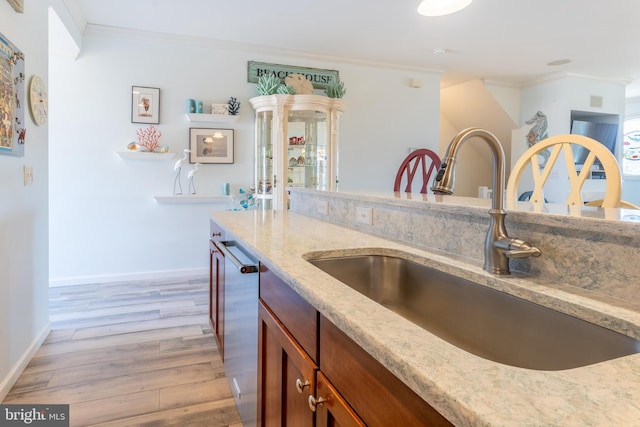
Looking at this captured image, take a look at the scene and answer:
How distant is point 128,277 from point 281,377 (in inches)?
136

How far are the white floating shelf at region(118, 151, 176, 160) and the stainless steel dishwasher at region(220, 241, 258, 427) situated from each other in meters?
2.42

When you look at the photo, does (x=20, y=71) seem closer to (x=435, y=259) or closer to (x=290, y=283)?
(x=290, y=283)

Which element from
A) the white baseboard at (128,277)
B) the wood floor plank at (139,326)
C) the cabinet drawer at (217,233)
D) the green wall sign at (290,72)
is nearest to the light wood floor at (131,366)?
the wood floor plank at (139,326)

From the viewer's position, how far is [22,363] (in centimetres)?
211

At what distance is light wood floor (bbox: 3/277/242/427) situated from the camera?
6.01 ft

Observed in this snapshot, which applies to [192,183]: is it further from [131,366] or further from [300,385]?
[300,385]

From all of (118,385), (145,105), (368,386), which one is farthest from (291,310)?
(145,105)

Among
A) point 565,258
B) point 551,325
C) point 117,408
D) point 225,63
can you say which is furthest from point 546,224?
point 225,63

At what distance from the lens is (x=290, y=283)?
39.6 inches

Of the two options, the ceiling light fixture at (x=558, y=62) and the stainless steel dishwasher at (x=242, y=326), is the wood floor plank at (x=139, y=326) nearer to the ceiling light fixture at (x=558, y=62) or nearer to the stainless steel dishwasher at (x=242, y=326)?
the stainless steel dishwasher at (x=242, y=326)

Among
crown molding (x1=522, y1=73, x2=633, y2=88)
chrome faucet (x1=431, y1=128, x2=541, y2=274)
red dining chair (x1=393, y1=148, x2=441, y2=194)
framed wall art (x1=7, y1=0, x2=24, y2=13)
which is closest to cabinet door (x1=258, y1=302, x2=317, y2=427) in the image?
chrome faucet (x1=431, y1=128, x2=541, y2=274)

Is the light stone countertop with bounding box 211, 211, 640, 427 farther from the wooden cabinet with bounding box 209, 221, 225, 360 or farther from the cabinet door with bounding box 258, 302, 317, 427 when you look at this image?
the wooden cabinet with bounding box 209, 221, 225, 360

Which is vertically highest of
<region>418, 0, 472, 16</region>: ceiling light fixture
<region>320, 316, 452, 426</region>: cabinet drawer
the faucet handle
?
<region>418, 0, 472, 16</region>: ceiling light fixture

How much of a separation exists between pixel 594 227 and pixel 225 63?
4.14m
